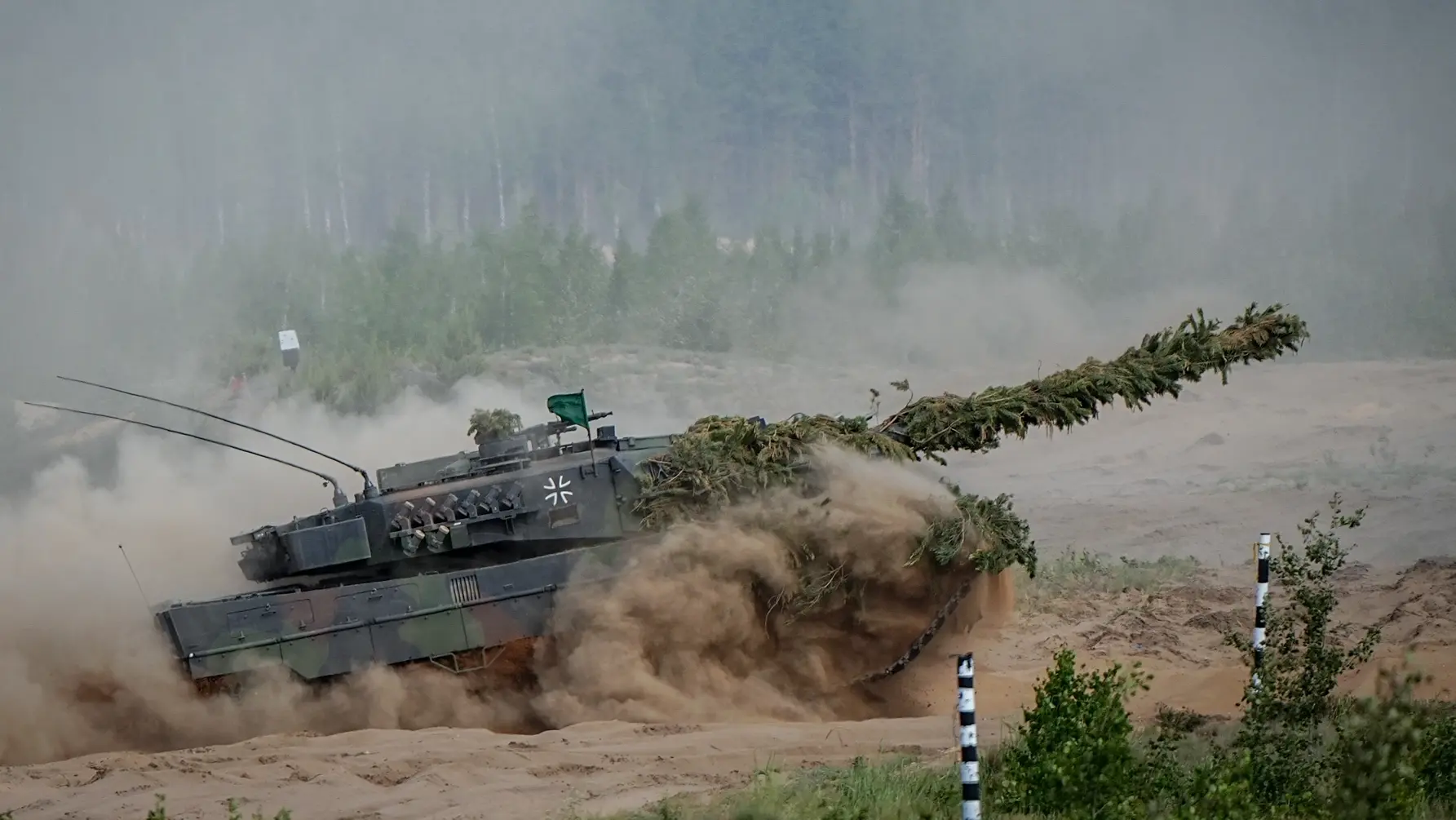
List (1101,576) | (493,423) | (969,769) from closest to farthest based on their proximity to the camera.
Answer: (969,769) < (493,423) < (1101,576)

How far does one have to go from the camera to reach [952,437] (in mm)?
15641

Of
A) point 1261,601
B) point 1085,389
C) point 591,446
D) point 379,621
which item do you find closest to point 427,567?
point 379,621

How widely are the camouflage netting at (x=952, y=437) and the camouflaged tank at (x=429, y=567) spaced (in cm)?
49

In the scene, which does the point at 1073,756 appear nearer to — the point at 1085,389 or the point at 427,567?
the point at 1085,389

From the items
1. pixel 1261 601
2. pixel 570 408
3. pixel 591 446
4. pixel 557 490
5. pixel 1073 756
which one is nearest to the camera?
pixel 1073 756

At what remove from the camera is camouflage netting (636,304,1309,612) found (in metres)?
15.0

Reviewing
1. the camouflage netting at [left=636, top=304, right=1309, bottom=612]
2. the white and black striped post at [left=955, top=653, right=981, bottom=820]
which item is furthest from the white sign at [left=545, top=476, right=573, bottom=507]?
the white and black striped post at [left=955, top=653, right=981, bottom=820]

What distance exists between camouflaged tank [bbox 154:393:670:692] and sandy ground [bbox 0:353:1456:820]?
1.05 meters

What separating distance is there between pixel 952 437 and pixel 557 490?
370 cm

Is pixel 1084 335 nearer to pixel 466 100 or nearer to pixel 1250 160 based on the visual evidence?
pixel 1250 160

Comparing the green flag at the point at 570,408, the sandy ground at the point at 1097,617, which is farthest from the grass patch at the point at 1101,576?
the green flag at the point at 570,408

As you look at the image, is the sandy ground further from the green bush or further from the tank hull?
the green bush

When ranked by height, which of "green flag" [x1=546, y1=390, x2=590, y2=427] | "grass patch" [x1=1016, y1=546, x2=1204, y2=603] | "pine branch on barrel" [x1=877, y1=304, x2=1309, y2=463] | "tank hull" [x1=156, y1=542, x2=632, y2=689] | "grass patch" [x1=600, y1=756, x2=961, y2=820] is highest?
"green flag" [x1=546, y1=390, x2=590, y2=427]

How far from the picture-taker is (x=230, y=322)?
40.0 m
